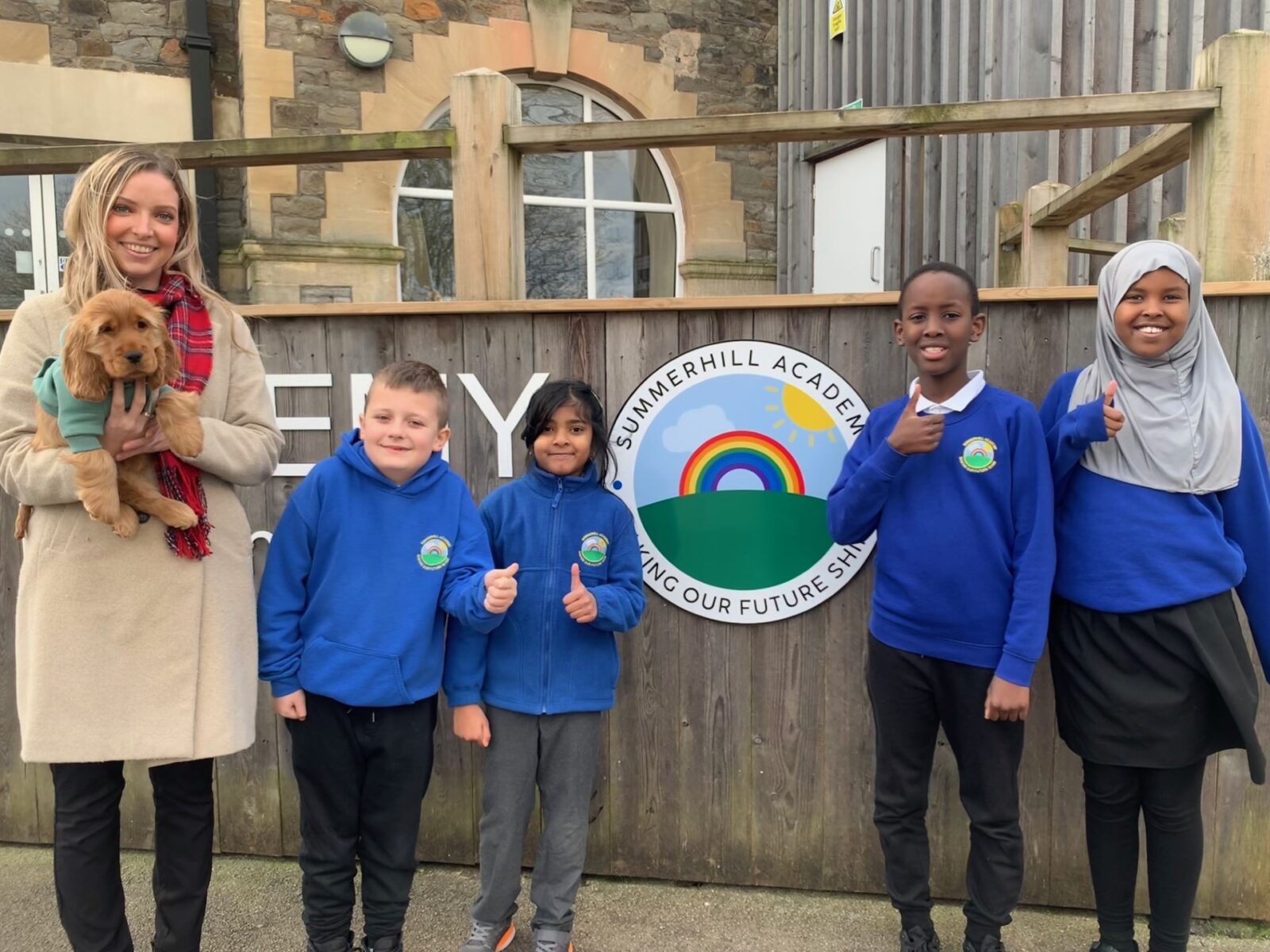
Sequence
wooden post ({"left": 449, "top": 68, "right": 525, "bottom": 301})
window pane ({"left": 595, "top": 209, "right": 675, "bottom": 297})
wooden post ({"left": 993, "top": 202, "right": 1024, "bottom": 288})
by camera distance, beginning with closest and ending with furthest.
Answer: wooden post ({"left": 449, "top": 68, "right": 525, "bottom": 301}), wooden post ({"left": 993, "top": 202, "right": 1024, "bottom": 288}), window pane ({"left": 595, "top": 209, "right": 675, "bottom": 297})

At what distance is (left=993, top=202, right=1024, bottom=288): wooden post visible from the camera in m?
4.73

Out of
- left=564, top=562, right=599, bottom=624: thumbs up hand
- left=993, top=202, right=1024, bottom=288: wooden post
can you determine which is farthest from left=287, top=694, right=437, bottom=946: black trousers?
left=993, top=202, right=1024, bottom=288: wooden post

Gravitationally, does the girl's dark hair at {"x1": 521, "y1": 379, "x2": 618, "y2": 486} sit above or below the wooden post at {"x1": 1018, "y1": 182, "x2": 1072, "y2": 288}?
below

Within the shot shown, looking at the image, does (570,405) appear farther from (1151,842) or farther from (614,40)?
(614,40)

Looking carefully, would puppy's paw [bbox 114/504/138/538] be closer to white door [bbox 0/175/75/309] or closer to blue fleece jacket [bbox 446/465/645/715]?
blue fleece jacket [bbox 446/465/645/715]

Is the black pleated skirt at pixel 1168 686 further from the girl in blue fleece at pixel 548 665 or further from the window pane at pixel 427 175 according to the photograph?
the window pane at pixel 427 175

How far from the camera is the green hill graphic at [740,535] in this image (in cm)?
280

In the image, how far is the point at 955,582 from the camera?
2295mm

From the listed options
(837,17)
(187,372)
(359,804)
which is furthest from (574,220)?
(359,804)

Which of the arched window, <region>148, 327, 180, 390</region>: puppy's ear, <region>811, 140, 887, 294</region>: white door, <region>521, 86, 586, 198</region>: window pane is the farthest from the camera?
<region>521, 86, 586, 198</region>: window pane

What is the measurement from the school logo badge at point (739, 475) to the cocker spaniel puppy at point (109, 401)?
4.14 feet

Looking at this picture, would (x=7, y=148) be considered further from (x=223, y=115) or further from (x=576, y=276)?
(x=576, y=276)

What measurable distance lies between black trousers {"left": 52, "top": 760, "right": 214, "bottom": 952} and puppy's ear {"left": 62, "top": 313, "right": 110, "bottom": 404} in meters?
0.85

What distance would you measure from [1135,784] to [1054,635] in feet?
1.29
